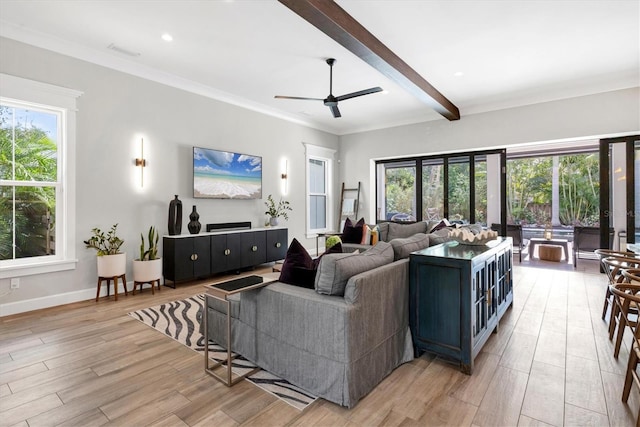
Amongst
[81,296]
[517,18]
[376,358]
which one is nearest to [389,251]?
[376,358]

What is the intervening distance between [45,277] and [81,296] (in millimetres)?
464

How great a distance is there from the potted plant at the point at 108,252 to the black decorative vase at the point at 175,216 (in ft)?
2.22

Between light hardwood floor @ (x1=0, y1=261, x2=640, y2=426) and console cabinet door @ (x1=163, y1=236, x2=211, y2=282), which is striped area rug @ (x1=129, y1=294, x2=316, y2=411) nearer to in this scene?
light hardwood floor @ (x1=0, y1=261, x2=640, y2=426)

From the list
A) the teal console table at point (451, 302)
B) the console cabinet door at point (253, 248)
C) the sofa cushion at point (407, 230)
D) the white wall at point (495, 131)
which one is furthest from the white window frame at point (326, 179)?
the teal console table at point (451, 302)

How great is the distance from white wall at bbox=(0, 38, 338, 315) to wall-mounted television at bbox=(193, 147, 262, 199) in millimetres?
140

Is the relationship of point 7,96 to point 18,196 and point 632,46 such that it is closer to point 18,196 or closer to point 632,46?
point 18,196

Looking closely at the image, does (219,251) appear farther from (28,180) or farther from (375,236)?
(375,236)

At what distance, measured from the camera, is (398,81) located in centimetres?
458

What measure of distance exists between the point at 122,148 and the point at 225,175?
163cm

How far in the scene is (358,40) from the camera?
3.43 m

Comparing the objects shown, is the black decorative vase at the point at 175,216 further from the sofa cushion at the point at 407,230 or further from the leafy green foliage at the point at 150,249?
the sofa cushion at the point at 407,230

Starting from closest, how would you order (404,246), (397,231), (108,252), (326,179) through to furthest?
1. (404,246)
2. (108,252)
3. (397,231)
4. (326,179)

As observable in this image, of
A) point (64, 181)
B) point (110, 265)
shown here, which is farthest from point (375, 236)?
point (64, 181)

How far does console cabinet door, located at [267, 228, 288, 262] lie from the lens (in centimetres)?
605
